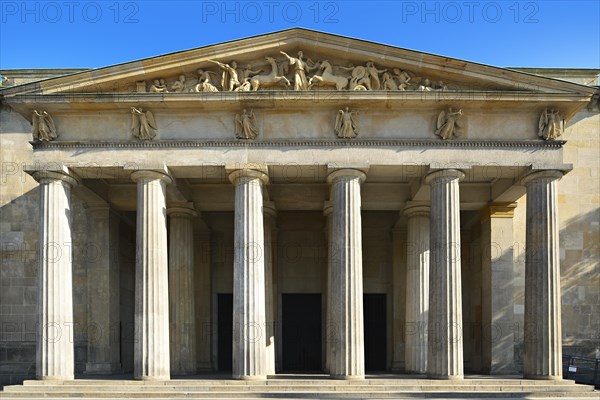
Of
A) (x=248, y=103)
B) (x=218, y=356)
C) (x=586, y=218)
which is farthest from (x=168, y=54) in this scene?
(x=586, y=218)

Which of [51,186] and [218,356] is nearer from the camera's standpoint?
[51,186]

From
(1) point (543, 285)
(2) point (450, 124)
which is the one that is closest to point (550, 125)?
(2) point (450, 124)

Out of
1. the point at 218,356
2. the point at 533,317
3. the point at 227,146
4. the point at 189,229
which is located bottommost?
→ the point at 218,356

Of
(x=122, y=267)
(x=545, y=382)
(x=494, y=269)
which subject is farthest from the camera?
(x=122, y=267)

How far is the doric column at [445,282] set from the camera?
2889 cm

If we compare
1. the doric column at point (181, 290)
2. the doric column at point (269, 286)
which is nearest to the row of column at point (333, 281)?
the doric column at point (181, 290)

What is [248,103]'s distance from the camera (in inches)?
1161

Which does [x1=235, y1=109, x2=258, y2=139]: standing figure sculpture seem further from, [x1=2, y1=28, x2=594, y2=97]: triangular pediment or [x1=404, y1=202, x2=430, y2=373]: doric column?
[x1=404, y1=202, x2=430, y2=373]: doric column

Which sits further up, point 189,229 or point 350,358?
point 189,229

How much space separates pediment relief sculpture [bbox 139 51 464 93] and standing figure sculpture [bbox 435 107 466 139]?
1.09m

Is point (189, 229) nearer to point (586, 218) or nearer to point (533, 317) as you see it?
point (533, 317)

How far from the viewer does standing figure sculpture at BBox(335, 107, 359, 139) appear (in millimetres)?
29641

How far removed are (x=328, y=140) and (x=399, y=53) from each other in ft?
14.8

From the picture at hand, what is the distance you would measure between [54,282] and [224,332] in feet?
43.4
